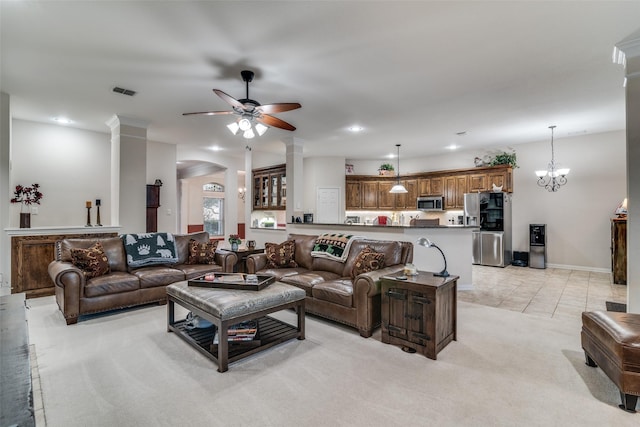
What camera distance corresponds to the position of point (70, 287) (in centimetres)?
343

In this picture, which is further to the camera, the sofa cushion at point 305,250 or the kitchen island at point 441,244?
the kitchen island at point 441,244

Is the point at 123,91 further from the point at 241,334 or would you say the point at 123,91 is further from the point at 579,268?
the point at 579,268

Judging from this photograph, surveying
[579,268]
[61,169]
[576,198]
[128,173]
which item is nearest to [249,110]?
[128,173]

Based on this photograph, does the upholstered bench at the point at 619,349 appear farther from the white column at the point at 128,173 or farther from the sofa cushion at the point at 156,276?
the white column at the point at 128,173

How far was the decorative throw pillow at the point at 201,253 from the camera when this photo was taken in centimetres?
479

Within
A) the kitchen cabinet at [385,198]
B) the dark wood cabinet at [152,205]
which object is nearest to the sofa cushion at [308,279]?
the dark wood cabinet at [152,205]

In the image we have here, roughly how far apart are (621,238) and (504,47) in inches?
188

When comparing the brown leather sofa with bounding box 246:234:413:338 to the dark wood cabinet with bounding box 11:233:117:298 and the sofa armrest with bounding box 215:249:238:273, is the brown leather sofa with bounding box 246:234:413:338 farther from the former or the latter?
the dark wood cabinet with bounding box 11:233:117:298

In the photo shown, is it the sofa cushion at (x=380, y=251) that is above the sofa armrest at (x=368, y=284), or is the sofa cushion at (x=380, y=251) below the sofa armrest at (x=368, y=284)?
above

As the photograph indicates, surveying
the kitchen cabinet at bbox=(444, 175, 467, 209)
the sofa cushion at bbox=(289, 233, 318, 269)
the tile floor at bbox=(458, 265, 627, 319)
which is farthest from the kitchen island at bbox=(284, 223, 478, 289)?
the kitchen cabinet at bbox=(444, 175, 467, 209)

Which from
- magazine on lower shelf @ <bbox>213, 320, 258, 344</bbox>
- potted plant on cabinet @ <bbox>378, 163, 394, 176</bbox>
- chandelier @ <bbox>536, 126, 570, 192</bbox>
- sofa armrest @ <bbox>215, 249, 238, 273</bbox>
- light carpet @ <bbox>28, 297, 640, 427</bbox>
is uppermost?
potted plant on cabinet @ <bbox>378, 163, 394, 176</bbox>

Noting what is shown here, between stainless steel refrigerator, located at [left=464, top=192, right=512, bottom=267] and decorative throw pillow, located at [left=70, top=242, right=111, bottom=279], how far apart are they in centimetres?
738

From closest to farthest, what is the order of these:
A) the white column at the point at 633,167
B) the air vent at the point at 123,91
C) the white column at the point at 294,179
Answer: the white column at the point at 633,167 → the air vent at the point at 123,91 → the white column at the point at 294,179

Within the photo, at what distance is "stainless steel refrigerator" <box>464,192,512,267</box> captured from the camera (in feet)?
23.2
